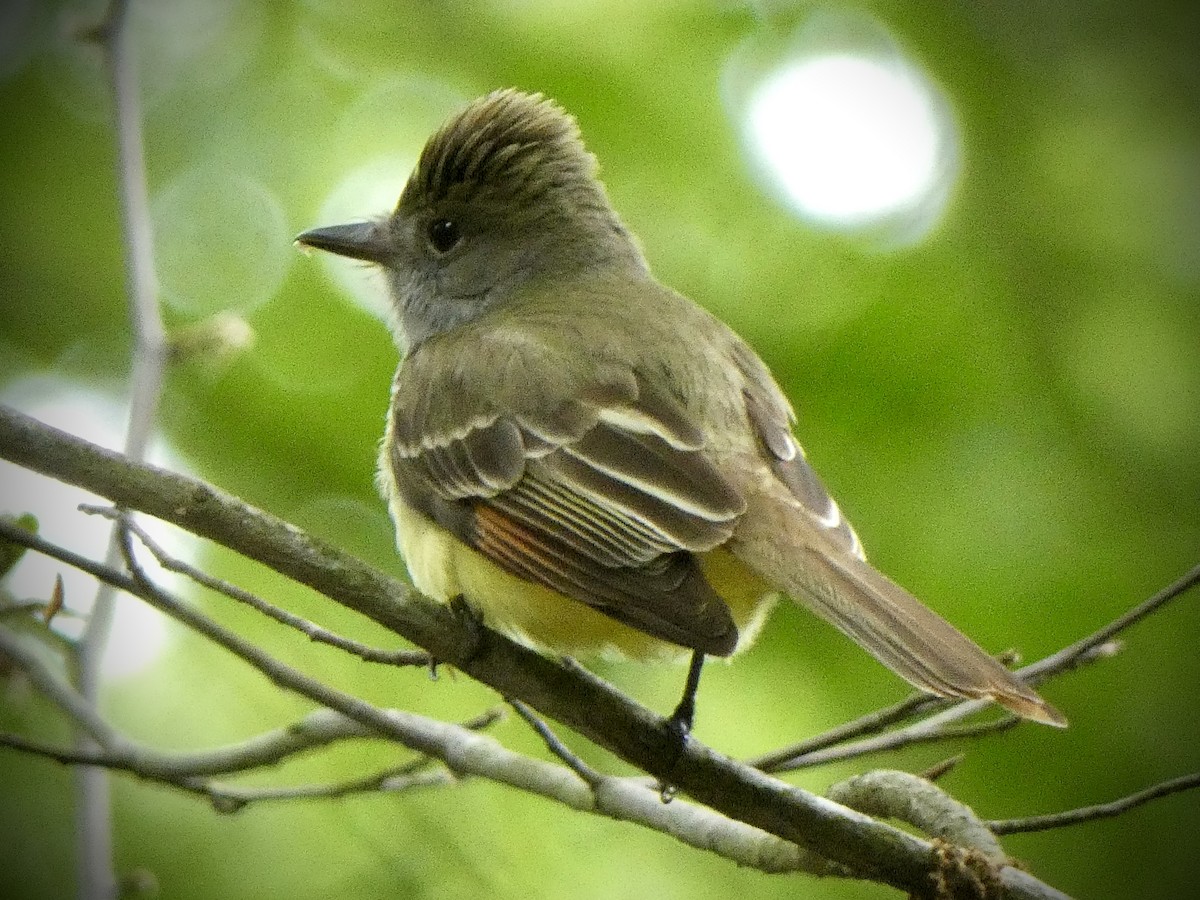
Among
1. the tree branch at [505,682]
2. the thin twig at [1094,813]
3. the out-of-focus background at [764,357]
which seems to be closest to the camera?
the tree branch at [505,682]

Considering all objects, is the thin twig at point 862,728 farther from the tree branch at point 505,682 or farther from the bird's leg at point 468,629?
the bird's leg at point 468,629

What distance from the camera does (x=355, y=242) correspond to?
174 inches

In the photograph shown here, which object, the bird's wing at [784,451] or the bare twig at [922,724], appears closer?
the bare twig at [922,724]

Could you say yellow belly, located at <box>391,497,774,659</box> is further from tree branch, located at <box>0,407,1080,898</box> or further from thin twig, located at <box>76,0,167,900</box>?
thin twig, located at <box>76,0,167,900</box>

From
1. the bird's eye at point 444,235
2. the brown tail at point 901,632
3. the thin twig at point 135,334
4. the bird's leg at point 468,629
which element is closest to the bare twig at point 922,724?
the brown tail at point 901,632

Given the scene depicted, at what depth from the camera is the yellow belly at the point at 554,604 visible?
314cm

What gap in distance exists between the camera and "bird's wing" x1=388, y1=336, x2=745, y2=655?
2826mm

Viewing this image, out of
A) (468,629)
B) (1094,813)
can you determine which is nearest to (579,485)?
(468,629)

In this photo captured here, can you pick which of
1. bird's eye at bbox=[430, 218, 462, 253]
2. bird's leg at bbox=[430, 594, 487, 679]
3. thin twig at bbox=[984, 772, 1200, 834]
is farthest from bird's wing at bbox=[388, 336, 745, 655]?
bird's eye at bbox=[430, 218, 462, 253]

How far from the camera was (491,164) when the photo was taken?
4.33 m

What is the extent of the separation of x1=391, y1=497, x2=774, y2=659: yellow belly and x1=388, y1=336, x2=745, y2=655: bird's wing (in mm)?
73

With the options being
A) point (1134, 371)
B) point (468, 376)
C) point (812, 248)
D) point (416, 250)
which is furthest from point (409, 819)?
point (1134, 371)

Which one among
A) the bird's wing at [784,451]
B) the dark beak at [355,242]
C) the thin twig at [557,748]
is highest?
the dark beak at [355,242]

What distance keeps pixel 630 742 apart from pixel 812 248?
215 centimetres
